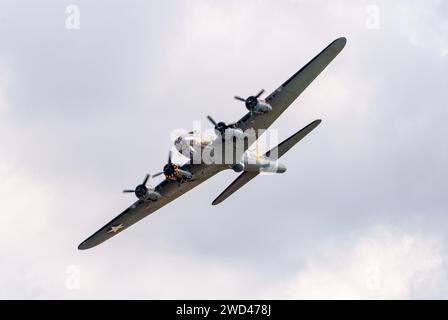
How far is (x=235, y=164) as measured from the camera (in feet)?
209

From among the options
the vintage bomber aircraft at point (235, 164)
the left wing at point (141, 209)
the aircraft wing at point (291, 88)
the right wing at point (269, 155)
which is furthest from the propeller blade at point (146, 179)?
the aircraft wing at point (291, 88)

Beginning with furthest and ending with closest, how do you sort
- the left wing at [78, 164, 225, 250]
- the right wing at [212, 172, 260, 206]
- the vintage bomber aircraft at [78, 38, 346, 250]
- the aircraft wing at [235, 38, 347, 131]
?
the left wing at [78, 164, 225, 250], the right wing at [212, 172, 260, 206], the vintage bomber aircraft at [78, 38, 346, 250], the aircraft wing at [235, 38, 347, 131]

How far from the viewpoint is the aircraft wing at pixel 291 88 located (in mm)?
59156

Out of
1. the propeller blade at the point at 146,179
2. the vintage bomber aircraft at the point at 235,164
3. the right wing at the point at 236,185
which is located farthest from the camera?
the right wing at the point at 236,185

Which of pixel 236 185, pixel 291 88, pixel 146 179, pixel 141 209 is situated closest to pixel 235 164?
pixel 236 185

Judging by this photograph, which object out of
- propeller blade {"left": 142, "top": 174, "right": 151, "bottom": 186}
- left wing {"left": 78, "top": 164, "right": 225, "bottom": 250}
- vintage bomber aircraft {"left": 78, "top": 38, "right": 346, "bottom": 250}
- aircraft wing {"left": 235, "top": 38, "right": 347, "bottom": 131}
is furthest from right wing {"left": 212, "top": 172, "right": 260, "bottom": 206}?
aircraft wing {"left": 235, "top": 38, "right": 347, "bottom": 131}

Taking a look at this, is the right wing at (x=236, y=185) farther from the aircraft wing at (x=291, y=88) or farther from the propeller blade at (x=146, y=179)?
the aircraft wing at (x=291, y=88)

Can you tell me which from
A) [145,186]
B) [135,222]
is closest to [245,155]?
[145,186]

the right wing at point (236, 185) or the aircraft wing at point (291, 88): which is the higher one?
the aircraft wing at point (291, 88)

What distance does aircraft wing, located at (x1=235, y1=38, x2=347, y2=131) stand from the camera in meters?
59.2

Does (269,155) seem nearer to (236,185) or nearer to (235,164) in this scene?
(236,185)

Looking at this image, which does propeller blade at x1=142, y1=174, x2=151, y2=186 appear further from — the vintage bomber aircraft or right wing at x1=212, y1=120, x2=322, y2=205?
right wing at x1=212, y1=120, x2=322, y2=205

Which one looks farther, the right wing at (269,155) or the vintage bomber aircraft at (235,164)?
the right wing at (269,155)
